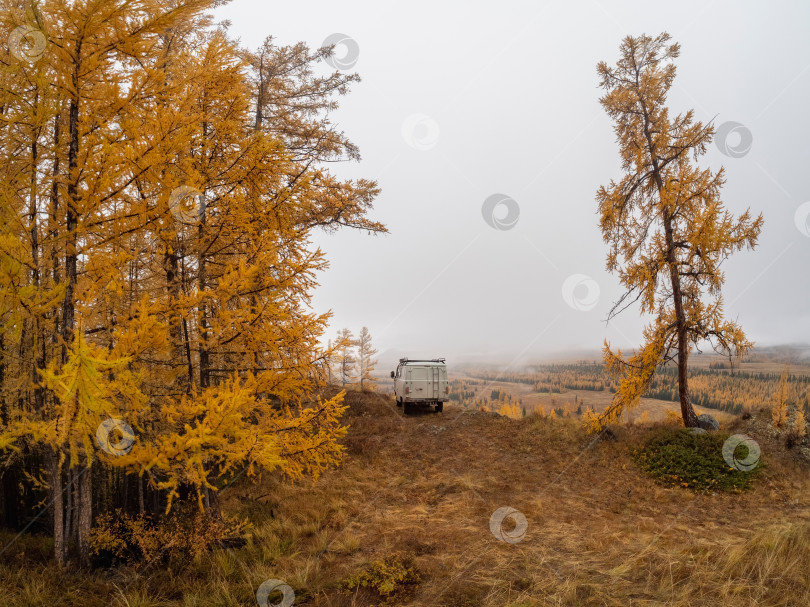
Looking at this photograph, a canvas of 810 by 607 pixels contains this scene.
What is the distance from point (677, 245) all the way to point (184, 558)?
1492cm

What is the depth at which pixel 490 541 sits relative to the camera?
687cm

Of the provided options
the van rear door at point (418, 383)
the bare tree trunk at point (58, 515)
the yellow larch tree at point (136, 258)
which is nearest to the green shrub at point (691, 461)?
the van rear door at point (418, 383)

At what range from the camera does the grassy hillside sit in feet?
16.9

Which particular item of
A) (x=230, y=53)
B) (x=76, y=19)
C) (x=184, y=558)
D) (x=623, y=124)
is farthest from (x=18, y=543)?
(x=623, y=124)

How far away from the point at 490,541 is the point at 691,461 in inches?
311

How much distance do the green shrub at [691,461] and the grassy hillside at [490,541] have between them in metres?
0.29

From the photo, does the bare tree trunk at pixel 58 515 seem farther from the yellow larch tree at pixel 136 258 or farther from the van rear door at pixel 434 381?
the van rear door at pixel 434 381

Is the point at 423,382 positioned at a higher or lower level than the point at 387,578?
higher

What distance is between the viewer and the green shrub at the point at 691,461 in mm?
10523

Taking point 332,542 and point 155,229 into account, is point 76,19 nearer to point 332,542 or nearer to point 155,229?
point 155,229

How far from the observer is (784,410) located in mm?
12938

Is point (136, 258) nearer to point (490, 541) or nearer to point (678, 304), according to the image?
point (490, 541)

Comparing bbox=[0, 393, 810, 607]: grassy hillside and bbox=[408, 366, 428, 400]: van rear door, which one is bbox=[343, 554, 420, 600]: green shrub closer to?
bbox=[0, 393, 810, 607]: grassy hillside

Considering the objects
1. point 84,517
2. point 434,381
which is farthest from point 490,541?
point 434,381
